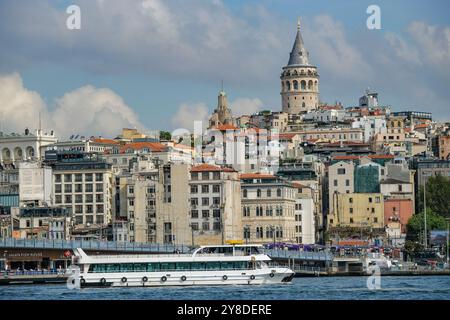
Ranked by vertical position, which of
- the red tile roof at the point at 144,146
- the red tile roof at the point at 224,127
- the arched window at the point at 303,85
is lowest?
the red tile roof at the point at 144,146

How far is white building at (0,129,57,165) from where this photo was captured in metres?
77.9

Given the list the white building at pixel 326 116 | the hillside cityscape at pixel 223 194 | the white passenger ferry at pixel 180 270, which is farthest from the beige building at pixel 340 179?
the white passenger ferry at pixel 180 270

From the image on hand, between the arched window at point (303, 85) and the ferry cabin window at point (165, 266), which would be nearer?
the ferry cabin window at point (165, 266)

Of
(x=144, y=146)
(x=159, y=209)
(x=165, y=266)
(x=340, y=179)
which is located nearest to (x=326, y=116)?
(x=144, y=146)

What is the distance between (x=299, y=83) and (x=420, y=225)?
4659cm

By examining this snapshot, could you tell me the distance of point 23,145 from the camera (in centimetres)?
7862

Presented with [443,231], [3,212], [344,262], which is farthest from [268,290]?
[3,212]

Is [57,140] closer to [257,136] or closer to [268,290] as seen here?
[257,136]

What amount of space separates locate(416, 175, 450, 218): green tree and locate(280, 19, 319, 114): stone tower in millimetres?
38813

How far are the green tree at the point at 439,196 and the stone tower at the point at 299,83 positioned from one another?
127 feet

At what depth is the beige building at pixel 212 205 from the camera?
58.9 m

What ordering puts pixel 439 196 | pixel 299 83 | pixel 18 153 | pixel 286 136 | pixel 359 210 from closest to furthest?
pixel 359 210 < pixel 439 196 < pixel 18 153 < pixel 286 136 < pixel 299 83

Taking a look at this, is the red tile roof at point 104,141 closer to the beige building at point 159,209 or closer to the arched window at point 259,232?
the beige building at point 159,209

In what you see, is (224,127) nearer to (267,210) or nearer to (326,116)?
(326,116)
